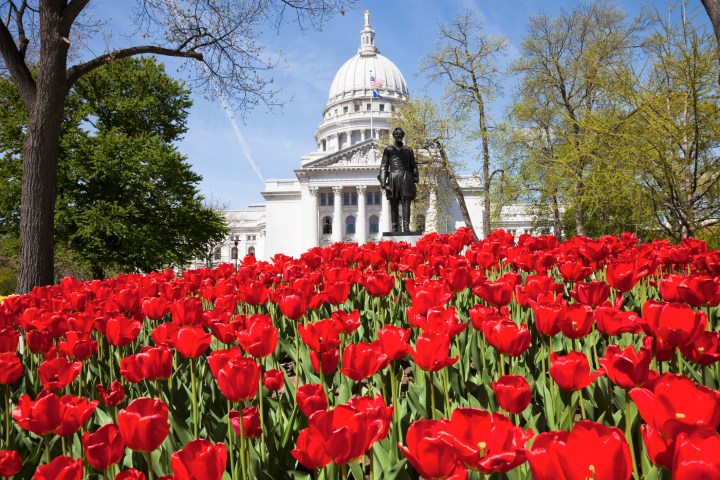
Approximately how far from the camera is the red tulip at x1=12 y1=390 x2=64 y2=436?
1350mm

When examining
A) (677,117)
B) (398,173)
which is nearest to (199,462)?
(398,173)

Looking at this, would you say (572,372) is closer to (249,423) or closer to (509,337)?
(509,337)

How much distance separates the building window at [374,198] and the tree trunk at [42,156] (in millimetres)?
56799

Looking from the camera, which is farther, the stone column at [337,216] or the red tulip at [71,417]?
the stone column at [337,216]

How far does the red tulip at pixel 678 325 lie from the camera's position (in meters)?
1.53

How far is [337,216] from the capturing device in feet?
205

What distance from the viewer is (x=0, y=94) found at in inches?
894

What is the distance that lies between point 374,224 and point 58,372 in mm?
64158

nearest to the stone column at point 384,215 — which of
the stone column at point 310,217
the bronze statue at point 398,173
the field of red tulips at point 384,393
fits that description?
the stone column at point 310,217

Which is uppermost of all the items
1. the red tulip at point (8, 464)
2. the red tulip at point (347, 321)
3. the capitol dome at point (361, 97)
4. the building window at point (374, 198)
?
the capitol dome at point (361, 97)

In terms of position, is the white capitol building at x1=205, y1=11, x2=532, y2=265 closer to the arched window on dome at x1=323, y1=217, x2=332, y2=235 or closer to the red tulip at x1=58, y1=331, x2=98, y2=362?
the arched window on dome at x1=323, y1=217, x2=332, y2=235

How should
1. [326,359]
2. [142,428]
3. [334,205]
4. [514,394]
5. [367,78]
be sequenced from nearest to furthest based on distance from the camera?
[142,428]
[514,394]
[326,359]
[334,205]
[367,78]

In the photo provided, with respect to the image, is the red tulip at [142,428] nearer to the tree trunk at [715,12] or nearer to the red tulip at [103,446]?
the red tulip at [103,446]

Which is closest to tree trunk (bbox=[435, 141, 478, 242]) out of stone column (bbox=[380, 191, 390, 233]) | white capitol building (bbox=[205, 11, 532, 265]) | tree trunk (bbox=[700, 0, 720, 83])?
tree trunk (bbox=[700, 0, 720, 83])
